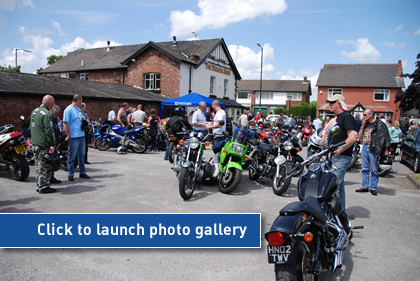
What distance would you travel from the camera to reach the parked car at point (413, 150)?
10.0 metres

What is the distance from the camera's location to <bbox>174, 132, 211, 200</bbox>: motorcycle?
559 cm

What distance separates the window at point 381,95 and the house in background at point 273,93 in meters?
17.6

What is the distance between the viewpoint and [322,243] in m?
2.84

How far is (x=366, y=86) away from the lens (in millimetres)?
44594

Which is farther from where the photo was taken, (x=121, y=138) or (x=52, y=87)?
(x=52, y=87)

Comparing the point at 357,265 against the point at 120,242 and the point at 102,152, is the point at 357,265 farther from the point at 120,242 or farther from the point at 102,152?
the point at 102,152

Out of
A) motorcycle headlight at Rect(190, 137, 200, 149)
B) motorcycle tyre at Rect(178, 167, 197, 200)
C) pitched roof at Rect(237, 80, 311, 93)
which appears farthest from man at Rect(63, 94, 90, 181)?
pitched roof at Rect(237, 80, 311, 93)

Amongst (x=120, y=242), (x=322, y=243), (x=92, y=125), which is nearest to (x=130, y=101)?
(x=92, y=125)

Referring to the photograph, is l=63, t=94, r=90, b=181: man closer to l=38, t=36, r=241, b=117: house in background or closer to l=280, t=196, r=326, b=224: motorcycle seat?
l=280, t=196, r=326, b=224: motorcycle seat

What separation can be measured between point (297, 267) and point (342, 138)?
9.06ft

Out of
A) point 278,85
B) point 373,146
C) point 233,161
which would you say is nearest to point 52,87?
point 233,161

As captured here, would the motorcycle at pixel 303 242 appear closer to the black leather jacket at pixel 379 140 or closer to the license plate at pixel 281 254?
the license plate at pixel 281 254

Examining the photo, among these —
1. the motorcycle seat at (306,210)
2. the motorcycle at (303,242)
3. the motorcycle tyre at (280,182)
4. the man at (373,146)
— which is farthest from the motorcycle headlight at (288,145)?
the motorcycle seat at (306,210)

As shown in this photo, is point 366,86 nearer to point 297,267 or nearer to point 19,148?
point 19,148
